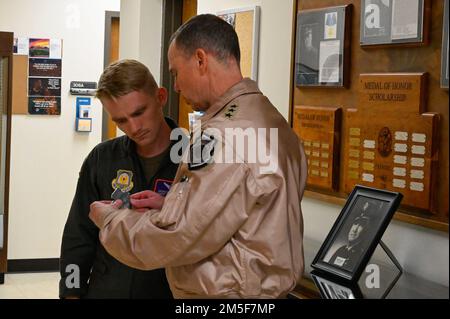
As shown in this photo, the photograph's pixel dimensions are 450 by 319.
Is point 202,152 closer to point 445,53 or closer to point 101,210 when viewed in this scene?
point 101,210

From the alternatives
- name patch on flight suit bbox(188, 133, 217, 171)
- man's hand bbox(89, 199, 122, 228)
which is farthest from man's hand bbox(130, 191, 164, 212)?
name patch on flight suit bbox(188, 133, 217, 171)

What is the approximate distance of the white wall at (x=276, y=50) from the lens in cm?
316

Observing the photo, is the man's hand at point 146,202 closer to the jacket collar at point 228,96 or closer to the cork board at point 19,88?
the jacket collar at point 228,96

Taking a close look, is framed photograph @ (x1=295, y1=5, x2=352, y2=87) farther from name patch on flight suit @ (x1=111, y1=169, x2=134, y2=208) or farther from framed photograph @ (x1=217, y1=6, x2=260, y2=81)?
name patch on flight suit @ (x1=111, y1=169, x2=134, y2=208)

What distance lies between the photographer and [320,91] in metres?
2.86

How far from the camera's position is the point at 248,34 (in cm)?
350

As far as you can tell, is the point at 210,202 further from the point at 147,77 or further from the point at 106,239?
the point at 147,77

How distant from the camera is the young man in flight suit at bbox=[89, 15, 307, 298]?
1.83 m

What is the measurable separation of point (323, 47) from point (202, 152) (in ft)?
3.68

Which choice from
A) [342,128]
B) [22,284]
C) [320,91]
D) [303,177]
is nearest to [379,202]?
[303,177]

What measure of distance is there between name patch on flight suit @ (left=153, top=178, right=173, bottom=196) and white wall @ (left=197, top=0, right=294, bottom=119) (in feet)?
2.66

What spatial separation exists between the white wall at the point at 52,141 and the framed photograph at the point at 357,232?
16.1ft

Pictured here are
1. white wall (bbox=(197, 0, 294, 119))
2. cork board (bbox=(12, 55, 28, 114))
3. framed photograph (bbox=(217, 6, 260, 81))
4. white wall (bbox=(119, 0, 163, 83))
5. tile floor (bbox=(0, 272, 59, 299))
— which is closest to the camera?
white wall (bbox=(197, 0, 294, 119))

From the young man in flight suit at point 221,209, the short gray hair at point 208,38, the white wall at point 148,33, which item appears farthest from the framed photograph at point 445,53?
the white wall at point 148,33
